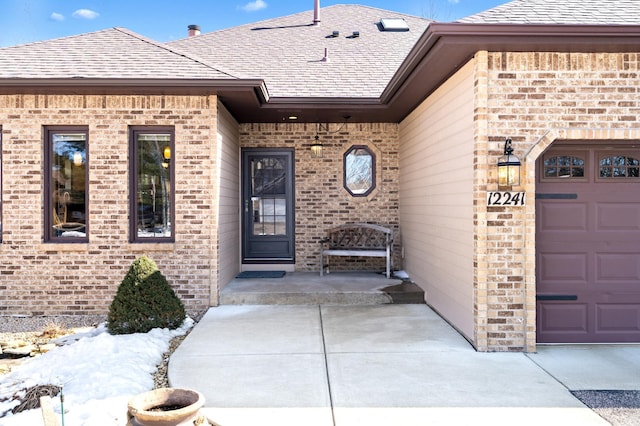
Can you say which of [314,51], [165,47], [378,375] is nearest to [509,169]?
[378,375]

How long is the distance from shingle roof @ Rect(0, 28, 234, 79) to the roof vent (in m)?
5.82

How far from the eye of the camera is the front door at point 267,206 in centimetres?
989

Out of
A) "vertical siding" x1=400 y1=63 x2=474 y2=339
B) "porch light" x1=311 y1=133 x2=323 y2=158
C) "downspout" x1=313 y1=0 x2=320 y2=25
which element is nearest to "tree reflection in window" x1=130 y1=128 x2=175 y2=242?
"porch light" x1=311 y1=133 x2=323 y2=158

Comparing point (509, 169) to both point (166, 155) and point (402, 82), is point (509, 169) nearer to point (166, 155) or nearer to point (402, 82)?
point (402, 82)

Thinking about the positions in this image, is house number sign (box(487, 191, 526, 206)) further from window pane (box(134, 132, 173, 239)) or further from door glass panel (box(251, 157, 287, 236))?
door glass panel (box(251, 157, 287, 236))

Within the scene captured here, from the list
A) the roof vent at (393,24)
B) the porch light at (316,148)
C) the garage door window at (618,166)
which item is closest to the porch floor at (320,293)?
the porch light at (316,148)

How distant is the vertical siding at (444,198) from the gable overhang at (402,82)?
323 mm

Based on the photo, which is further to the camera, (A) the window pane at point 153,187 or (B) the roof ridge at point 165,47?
(A) the window pane at point 153,187

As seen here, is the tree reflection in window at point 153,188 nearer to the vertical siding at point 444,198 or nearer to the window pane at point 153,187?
the window pane at point 153,187

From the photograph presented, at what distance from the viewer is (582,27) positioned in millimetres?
4934

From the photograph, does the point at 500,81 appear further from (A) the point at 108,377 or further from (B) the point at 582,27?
(A) the point at 108,377

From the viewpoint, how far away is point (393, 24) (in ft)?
38.9

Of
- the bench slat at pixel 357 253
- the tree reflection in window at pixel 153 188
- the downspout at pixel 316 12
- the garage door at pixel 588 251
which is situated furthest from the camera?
the downspout at pixel 316 12

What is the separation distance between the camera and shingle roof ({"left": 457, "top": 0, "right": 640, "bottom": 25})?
5152 millimetres
